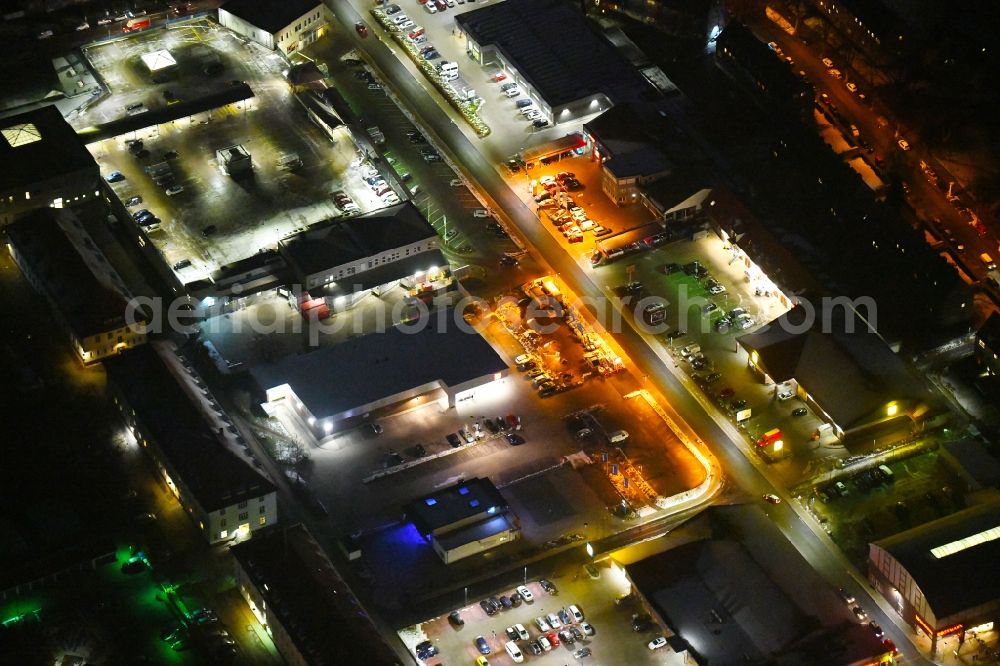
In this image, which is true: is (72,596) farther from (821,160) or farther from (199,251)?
(821,160)

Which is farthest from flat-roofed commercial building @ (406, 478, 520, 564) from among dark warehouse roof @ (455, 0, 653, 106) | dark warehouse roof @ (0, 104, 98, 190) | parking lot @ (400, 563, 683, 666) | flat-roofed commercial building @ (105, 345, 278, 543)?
dark warehouse roof @ (455, 0, 653, 106)

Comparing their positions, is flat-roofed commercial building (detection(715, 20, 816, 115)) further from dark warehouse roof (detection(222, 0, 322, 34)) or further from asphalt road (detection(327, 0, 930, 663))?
dark warehouse roof (detection(222, 0, 322, 34))

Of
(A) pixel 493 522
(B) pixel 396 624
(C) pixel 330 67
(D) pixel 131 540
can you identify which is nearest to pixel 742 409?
(A) pixel 493 522

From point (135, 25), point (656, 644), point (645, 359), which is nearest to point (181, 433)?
point (645, 359)

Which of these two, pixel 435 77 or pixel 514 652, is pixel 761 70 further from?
pixel 514 652

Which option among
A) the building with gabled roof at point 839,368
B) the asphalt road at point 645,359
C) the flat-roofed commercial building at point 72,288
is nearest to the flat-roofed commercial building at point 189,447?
the flat-roofed commercial building at point 72,288

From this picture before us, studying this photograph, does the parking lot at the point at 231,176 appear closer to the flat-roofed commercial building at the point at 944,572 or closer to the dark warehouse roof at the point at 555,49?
the dark warehouse roof at the point at 555,49
